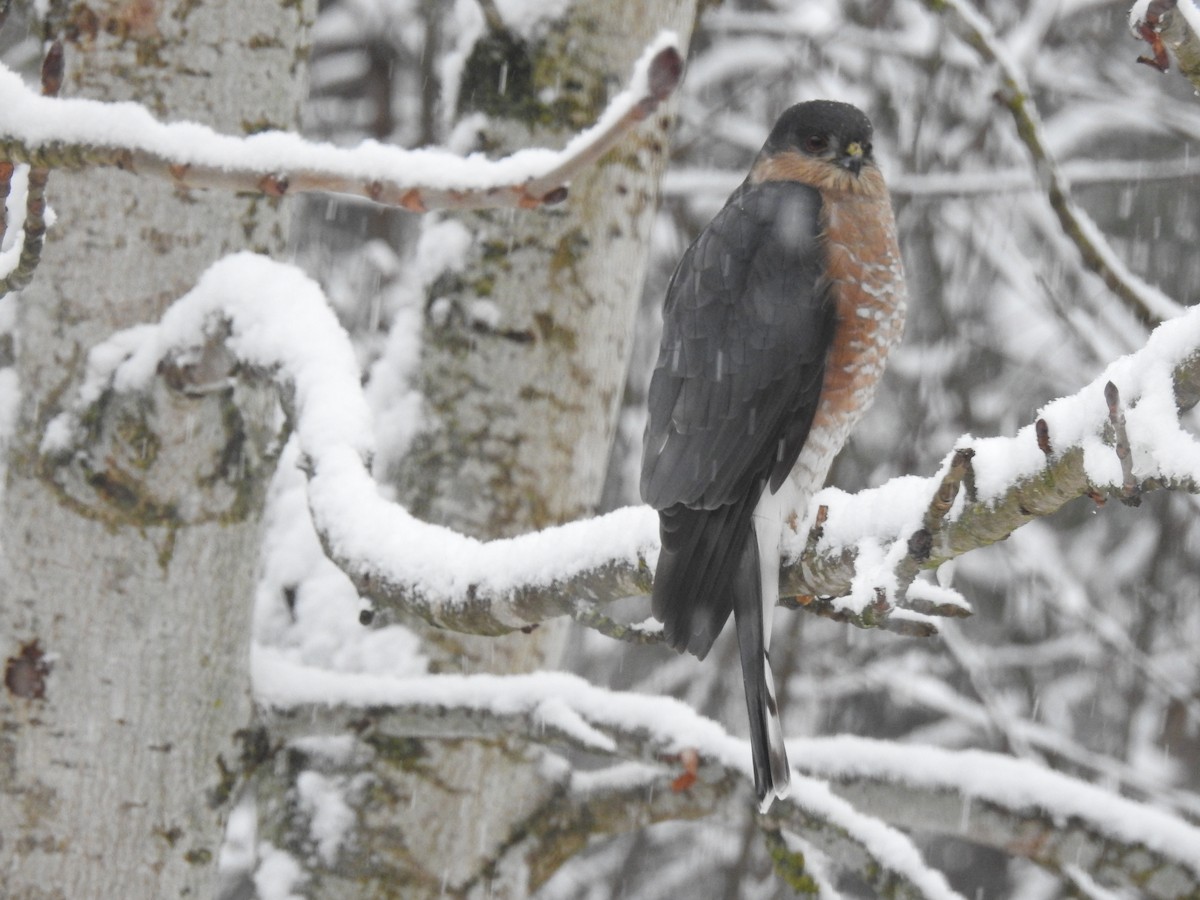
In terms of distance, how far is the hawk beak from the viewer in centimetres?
312

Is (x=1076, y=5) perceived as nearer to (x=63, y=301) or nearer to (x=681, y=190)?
(x=681, y=190)

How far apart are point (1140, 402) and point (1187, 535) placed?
5.23m

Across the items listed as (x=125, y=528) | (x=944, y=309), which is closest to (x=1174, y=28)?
(x=125, y=528)

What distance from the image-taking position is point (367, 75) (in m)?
6.29

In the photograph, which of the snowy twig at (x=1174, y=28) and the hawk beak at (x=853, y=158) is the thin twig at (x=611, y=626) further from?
the hawk beak at (x=853, y=158)

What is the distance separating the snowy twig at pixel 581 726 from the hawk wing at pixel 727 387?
1.32 ft

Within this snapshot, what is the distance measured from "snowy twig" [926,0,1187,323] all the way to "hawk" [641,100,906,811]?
0.45m

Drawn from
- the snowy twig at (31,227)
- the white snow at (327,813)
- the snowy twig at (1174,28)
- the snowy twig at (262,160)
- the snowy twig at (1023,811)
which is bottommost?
the white snow at (327,813)

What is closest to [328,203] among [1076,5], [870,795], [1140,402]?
[1076,5]

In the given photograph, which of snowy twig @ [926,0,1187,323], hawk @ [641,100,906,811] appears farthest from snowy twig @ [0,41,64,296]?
snowy twig @ [926,0,1187,323]

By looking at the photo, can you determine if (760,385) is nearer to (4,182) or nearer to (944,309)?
(4,182)

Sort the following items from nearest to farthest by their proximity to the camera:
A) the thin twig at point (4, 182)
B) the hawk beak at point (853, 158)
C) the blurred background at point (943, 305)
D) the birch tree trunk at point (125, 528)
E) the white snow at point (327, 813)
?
the thin twig at point (4, 182) → the birch tree trunk at point (125, 528) → the white snow at point (327, 813) → the hawk beak at point (853, 158) → the blurred background at point (943, 305)

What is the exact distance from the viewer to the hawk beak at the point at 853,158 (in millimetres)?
3123

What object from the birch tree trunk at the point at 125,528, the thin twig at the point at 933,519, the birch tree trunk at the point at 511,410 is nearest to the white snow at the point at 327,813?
the birch tree trunk at the point at 511,410
